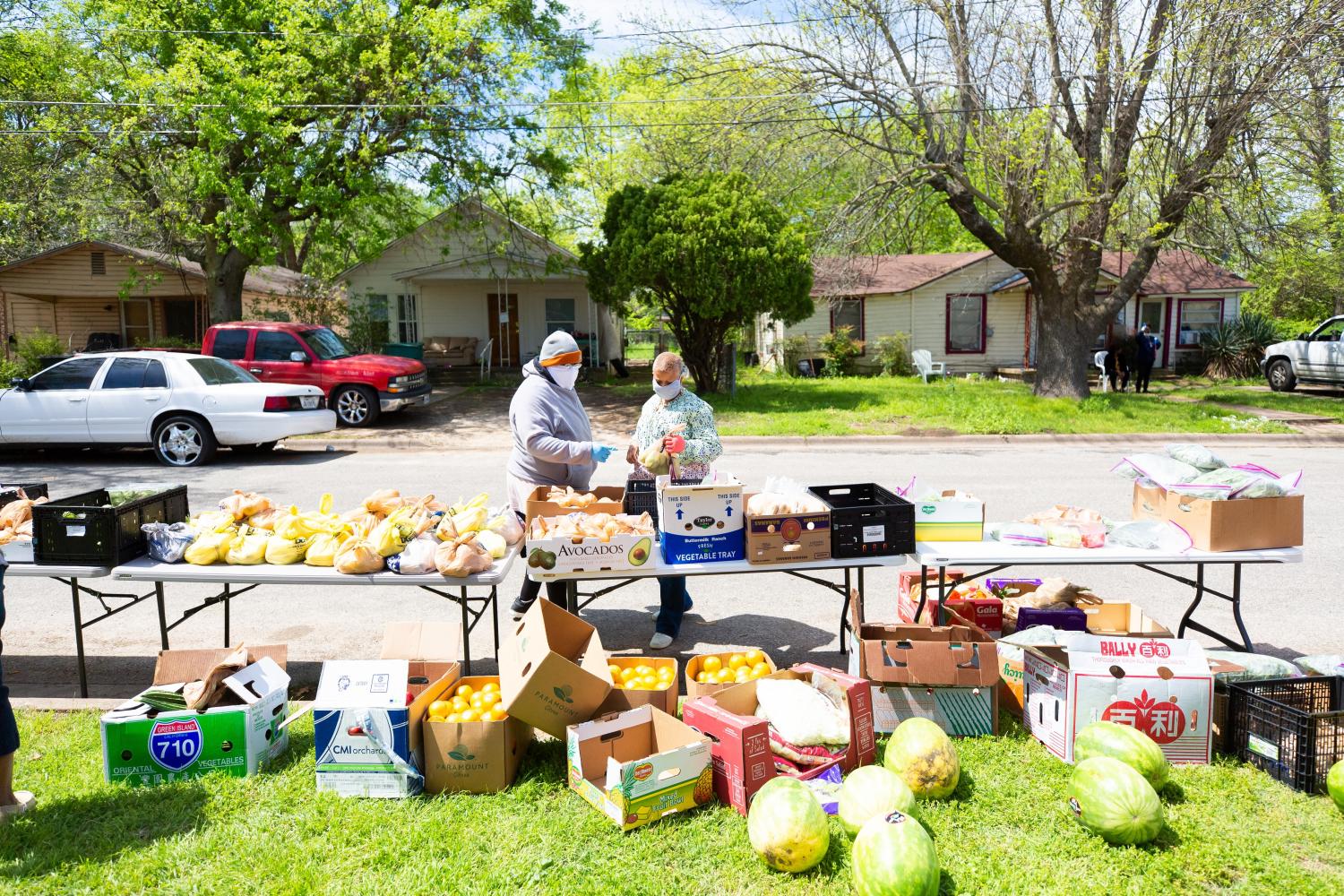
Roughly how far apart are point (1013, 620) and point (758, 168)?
16.4 meters

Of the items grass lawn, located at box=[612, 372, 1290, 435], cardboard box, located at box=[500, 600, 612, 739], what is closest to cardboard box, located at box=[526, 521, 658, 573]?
cardboard box, located at box=[500, 600, 612, 739]

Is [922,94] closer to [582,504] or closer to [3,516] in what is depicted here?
[582,504]

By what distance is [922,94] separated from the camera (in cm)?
1841

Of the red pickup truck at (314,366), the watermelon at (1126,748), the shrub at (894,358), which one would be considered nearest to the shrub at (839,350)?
the shrub at (894,358)

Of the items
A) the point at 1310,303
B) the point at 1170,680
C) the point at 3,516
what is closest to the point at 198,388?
the point at 3,516

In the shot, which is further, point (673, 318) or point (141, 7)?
point (673, 318)

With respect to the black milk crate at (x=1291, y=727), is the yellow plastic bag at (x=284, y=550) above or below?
above

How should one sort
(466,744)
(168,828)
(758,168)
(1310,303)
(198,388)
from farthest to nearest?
(1310,303)
(758,168)
(198,388)
(466,744)
(168,828)

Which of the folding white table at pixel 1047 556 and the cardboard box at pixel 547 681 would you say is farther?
the folding white table at pixel 1047 556

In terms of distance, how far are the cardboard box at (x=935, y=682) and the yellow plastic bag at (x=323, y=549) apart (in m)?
2.85

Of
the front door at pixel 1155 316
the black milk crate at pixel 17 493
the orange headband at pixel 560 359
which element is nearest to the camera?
the orange headband at pixel 560 359

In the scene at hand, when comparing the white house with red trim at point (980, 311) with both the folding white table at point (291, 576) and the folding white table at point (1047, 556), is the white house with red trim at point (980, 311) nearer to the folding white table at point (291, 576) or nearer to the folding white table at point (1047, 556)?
the folding white table at point (1047, 556)

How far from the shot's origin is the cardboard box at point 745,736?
392cm

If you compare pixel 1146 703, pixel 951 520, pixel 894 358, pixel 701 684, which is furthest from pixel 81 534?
pixel 894 358
